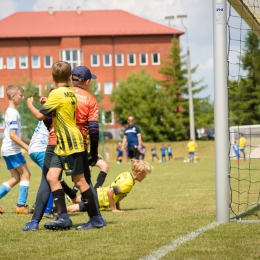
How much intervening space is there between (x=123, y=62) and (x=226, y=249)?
3236 inches

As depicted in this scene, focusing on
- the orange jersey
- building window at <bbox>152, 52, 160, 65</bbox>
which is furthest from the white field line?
building window at <bbox>152, 52, 160, 65</bbox>

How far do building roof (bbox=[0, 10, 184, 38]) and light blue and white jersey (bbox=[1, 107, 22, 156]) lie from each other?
7386 centimetres

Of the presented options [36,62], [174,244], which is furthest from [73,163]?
[36,62]

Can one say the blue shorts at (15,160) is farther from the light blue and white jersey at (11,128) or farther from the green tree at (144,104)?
the green tree at (144,104)

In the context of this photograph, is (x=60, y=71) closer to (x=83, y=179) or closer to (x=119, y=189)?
(x=83, y=179)

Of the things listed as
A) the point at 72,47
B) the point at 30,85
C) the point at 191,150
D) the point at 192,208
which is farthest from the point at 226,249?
the point at 72,47

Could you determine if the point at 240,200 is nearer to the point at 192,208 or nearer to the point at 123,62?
the point at 192,208

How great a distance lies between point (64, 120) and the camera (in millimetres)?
7473

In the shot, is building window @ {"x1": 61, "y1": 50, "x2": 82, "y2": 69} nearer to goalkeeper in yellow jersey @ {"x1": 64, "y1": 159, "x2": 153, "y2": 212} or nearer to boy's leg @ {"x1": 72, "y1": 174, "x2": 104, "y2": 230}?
goalkeeper in yellow jersey @ {"x1": 64, "y1": 159, "x2": 153, "y2": 212}

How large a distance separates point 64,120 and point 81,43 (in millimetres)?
78153

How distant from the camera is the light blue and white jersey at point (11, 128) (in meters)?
10.2

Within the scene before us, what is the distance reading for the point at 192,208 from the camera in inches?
400

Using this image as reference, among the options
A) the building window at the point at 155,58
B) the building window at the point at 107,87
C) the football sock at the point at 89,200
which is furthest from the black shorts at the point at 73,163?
the building window at the point at 155,58

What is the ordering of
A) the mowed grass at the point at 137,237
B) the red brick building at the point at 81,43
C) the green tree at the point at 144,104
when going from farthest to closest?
the red brick building at the point at 81,43 → the green tree at the point at 144,104 → the mowed grass at the point at 137,237
